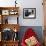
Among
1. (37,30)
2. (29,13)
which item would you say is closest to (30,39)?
(37,30)

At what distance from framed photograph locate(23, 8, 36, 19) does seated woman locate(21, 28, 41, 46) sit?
19.4 inches

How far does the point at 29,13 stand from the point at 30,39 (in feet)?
3.41

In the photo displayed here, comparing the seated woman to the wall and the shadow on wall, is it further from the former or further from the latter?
the wall

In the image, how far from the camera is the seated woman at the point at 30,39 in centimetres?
515

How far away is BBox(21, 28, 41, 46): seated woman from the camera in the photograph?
203 inches

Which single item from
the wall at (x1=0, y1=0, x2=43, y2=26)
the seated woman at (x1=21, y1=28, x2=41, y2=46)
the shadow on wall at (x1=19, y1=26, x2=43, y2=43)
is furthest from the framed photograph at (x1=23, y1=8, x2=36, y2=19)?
the seated woman at (x1=21, y1=28, x2=41, y2=46)

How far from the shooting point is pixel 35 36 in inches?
214

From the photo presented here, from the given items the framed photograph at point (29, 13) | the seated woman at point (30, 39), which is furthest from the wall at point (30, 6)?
the seated woman at point (30, 39)

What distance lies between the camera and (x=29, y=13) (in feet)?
18.6

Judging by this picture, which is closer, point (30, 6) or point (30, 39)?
point (30, 39)

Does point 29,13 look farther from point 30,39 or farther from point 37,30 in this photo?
point 30,39

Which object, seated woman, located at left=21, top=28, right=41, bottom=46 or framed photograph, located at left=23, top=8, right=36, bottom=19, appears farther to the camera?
framed photograph, located at left=23, top=8, right=36, bottom=19

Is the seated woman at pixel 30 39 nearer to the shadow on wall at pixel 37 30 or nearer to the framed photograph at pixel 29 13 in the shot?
the shadow on wall at pixel 37 30

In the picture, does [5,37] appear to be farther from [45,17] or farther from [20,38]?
[45,17]
